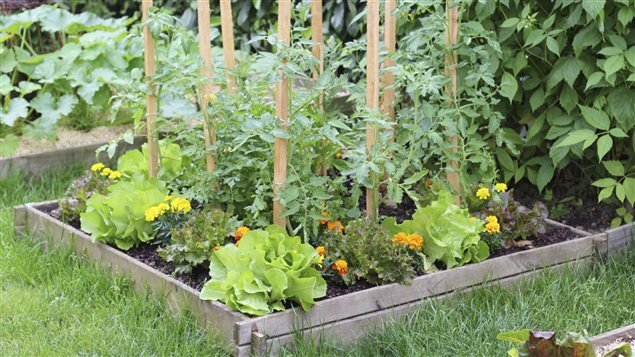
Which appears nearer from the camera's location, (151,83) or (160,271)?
(160,271)

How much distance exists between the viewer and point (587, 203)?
4.57 m

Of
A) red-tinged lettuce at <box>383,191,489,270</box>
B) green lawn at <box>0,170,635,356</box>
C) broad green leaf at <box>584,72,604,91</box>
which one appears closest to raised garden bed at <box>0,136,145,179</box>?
green lawn at <box>0,170,635,356</box>

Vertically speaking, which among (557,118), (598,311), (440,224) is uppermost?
(557,118)

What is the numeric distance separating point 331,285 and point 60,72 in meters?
2.66

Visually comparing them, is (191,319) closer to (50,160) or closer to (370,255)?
(370,255)

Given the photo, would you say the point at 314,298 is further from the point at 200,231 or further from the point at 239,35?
the point at 239,35

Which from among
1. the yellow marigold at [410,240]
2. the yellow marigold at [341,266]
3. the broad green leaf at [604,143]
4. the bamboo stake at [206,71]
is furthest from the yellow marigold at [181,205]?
the broad green leaf at [604,143]

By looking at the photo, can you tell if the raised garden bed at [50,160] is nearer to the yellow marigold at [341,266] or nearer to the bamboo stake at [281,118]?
the bamboo stake at [281,118]

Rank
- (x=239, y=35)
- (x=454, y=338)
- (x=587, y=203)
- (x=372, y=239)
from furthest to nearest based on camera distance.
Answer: (x=239, y=35)
(x=587, y=203)
(x=372, y=239)
(x=454, y=338)

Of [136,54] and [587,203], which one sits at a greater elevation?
[136,54]

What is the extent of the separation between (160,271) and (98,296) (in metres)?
0.25

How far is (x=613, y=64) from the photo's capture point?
3924 mm

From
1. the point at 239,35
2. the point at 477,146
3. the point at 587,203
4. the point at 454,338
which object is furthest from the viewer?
the point at 239,35

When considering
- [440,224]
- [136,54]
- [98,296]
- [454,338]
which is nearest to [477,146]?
[440,224]
